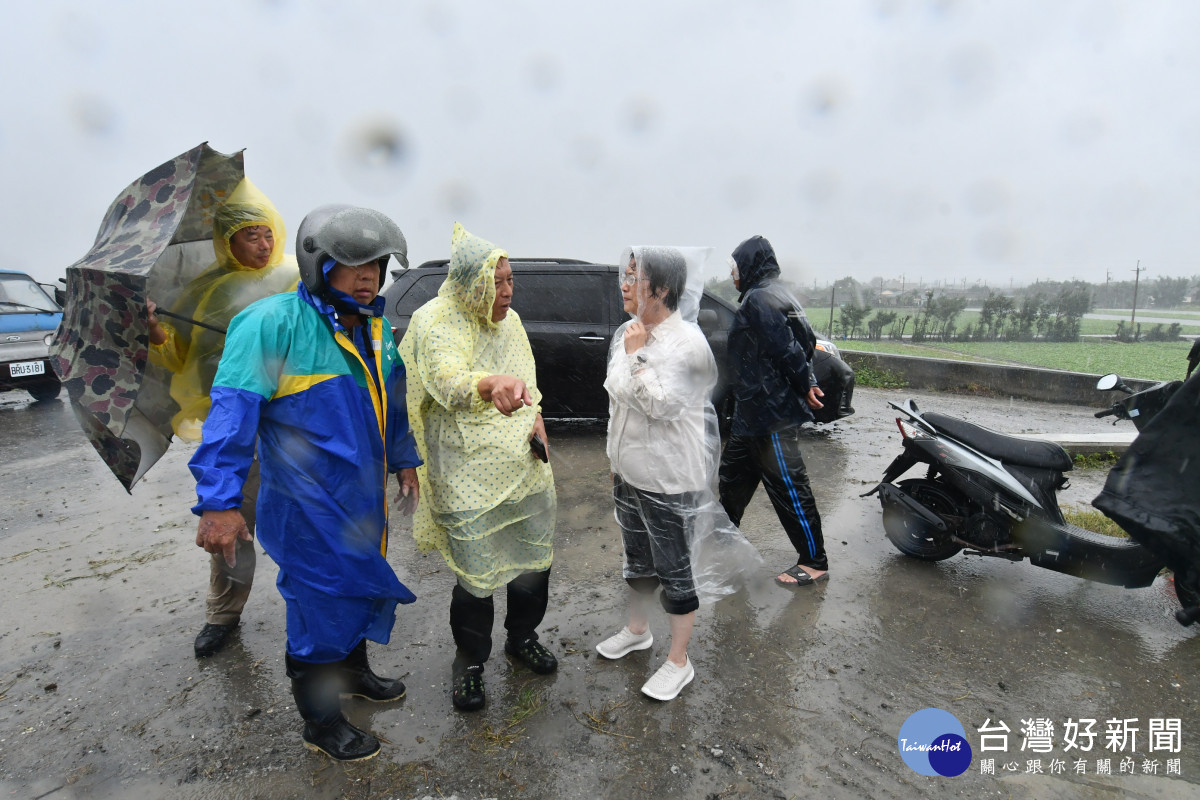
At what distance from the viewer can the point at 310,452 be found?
2.03 m

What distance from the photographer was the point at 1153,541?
280 cm

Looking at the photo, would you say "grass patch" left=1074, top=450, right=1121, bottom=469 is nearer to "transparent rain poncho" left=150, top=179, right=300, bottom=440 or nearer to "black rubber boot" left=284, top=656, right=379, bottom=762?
"black rubber boot" left=284, top=656, right=379, bottom=762

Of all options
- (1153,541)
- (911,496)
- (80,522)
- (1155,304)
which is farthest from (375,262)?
(1155,304)

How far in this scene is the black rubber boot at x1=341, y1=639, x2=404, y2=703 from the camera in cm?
252

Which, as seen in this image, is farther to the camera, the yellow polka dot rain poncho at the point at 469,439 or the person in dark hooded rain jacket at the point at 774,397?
the person in dark hooded rain jacket at the point at 774,397

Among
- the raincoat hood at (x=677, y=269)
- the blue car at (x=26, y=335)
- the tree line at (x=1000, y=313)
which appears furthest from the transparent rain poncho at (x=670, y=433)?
the tree line at (x=1000, y=313)

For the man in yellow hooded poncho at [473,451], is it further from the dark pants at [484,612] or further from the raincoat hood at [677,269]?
the raincoat hood at [677,269]

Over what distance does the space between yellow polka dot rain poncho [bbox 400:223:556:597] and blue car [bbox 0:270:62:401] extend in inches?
325

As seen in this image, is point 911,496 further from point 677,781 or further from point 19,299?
point 19,299

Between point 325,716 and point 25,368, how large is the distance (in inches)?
354

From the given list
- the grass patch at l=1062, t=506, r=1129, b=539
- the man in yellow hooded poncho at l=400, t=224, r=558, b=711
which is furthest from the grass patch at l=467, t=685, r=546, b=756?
the grass patch at l=1062, t=506, r=1129, b=539

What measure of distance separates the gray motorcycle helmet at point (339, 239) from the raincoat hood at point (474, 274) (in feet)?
0.83

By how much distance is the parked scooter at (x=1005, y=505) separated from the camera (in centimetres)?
307

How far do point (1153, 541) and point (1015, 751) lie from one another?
1244mm
